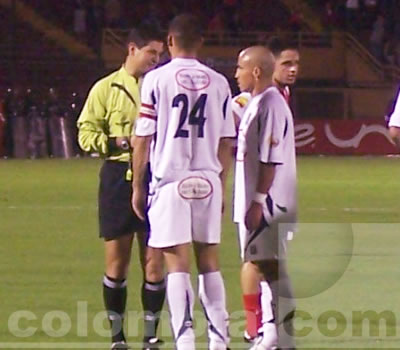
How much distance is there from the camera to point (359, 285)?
12.3m

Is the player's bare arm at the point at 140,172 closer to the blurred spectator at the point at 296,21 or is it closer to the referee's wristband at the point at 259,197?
the referee's wristband at the point at 259,197

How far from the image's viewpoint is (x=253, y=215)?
8.71 meters

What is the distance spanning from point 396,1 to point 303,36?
3.93 meters

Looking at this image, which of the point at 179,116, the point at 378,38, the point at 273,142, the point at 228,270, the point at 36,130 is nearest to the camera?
the point at 179,116

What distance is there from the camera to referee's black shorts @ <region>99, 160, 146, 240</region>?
30.9ft

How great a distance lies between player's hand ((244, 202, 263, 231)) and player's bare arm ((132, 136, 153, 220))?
636 millimetres

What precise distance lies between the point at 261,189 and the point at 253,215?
167mm

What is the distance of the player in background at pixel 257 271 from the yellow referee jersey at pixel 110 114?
69 cm

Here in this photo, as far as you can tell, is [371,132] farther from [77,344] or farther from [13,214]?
[77,344]

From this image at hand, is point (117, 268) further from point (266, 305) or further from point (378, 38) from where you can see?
point (378, 38)

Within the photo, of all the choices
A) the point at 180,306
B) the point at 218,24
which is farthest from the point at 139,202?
the point at 218,24

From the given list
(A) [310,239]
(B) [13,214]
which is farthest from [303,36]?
(A) [310,239]

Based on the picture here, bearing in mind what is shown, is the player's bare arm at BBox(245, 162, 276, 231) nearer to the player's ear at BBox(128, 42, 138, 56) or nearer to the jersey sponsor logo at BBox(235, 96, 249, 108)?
the jersey sponsor logo at BBox(235, 96, 249, 108)

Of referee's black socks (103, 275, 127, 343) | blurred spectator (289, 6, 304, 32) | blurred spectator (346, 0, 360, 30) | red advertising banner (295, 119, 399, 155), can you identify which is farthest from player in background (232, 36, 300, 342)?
blurred spectator (346, 0, 360, 30)
